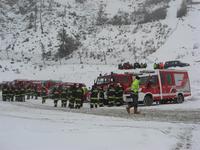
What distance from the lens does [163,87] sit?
99.7 feet

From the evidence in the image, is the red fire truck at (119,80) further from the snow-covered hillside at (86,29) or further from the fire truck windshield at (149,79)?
the snow-covered hillside at (86,29)

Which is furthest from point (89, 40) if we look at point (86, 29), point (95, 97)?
point (95, 97)

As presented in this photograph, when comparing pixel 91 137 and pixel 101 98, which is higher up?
pixel 101 98

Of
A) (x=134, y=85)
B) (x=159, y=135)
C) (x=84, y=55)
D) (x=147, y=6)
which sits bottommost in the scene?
(x=159, y=135)

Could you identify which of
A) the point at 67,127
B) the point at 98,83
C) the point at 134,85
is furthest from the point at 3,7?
the point at 67,127

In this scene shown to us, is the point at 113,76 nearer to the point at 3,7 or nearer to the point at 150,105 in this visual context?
the point at 150,105

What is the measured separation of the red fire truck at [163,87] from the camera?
2952 cm

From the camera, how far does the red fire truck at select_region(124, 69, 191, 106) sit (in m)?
29.5

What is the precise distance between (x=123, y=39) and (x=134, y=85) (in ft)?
146

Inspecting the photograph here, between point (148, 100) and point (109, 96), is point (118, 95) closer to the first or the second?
point (109, 96)

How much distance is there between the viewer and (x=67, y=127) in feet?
48.0

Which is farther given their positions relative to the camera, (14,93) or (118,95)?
(14,93)

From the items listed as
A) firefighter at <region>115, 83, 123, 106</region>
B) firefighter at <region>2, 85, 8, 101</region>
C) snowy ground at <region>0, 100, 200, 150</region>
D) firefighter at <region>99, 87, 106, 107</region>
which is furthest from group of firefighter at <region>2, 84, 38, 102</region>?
snowy ground at <region>0, 100, 200, 150</region>

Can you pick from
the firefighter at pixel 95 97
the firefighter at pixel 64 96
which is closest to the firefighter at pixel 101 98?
the firefighter at pixel 95 97
